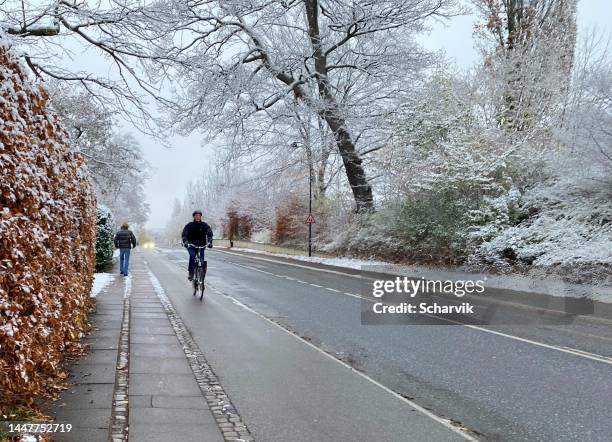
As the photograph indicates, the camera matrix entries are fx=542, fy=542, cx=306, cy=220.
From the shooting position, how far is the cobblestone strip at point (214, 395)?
4192 millimetres

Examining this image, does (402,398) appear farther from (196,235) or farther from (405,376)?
(196,235)

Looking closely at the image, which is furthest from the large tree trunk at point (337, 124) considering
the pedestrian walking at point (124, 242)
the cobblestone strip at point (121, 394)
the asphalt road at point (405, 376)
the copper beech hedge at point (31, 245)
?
the copper beech hedge at point (31, 245)

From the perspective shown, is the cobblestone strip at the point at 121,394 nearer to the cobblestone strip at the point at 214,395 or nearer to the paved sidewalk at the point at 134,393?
the paved sidewalk at the point at 134,393

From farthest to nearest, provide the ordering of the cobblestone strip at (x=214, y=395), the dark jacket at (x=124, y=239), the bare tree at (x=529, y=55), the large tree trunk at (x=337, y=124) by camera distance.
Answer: the large tree trunk at (x=337, y=124), the bare tree at (x=529, y=55), the dark jacket at (x=124, y=239), the cobblestone strip at (x=214, y=395)

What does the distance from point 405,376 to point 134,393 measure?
9.85 ft

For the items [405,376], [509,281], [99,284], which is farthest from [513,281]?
[99,284]

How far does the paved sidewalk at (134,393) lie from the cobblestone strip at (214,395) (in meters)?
0.07

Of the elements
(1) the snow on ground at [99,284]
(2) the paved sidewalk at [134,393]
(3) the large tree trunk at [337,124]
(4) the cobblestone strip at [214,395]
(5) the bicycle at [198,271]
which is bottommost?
(4) the cobblestone strip at [214,395]

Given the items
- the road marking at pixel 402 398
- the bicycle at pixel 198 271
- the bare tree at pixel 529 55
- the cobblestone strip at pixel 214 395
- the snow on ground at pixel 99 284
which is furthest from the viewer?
the bare tree at pixel 529 55

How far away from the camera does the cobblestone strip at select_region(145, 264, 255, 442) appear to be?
419cm

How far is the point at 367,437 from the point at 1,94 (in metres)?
3.78

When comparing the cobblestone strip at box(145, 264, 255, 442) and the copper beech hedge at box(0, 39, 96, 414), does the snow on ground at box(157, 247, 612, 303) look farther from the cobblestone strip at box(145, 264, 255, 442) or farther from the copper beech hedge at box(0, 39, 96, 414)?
the copper beech hedge at box(0, 39, 96, 414)

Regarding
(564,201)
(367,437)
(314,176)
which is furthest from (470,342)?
(314,176)

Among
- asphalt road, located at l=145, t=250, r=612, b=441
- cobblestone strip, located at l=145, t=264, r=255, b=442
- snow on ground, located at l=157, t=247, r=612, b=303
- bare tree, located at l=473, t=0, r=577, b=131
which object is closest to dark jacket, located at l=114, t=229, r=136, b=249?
asphalt road, located at l=145, t=250, r=612, b=441
